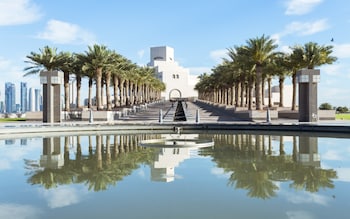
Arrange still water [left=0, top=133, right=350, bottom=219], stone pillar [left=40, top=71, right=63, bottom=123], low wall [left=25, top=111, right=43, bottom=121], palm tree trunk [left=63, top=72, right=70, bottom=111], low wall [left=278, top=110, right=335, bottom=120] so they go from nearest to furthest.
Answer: still water [left=0, top=133, right=350, bottom=219] → stone pillar [left=40, top=71, right=63, bottom=123] → low wall [left=278, top=110, right=335, bottom=120] → low wall [left=25, top=111, right=43, bottom=121] → palm tree trunk [left=63, top=72, right=70, bottom=111]

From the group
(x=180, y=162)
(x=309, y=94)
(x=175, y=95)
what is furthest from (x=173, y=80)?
(x=180, y=162)

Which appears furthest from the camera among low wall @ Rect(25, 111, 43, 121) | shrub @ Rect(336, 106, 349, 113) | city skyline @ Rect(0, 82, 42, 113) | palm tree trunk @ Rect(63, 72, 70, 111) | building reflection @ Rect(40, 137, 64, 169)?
city skyline @ Rect(0, 82, 42, 113)

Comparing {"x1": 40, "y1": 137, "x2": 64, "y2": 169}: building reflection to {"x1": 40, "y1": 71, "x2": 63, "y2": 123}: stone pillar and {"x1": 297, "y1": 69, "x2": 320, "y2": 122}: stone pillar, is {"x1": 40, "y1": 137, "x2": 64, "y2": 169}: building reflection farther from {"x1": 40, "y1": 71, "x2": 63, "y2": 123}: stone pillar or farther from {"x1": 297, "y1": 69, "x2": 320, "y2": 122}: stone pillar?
{"x1": 297, "y1": 69, "x2": 320, "y2": 122}: stone pillar

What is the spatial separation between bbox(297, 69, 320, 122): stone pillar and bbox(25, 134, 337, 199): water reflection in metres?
12.5

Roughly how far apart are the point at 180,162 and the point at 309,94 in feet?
60.2

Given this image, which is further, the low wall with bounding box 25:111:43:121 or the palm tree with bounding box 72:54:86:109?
the palm tree with bounding box 72:54:86:109

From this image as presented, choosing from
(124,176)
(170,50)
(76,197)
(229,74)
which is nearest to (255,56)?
(229,74)

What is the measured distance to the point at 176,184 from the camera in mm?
7074

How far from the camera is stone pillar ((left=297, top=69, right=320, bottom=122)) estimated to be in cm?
2522

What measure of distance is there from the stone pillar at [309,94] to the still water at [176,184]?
13.7 m

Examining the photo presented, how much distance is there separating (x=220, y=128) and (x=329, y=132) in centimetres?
576

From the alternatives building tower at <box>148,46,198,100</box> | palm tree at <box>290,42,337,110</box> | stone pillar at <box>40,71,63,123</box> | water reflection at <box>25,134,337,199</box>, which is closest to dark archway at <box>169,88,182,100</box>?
building tower at <box>148,46,198,100</box>

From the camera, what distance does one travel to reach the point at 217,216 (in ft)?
16.8

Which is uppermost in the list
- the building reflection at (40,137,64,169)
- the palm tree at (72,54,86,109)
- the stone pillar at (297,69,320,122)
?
the palm tree at (72,54,86,109)
